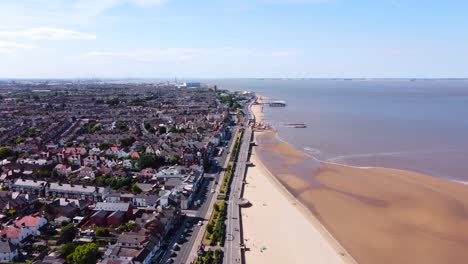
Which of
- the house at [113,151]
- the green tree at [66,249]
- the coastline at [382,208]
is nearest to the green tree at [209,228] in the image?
the green tree at [66,249]

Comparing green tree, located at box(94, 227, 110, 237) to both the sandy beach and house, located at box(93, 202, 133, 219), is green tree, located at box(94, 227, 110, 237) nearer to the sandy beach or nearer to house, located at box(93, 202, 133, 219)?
house, located at box(93, 202, 133, 219)

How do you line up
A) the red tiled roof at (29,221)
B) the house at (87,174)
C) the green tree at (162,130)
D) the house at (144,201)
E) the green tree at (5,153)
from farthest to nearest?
the green tree at (162,130), the green tree at (5,153), the house at (87,174), the house at (144,201), the red tiled roof at (29,221)

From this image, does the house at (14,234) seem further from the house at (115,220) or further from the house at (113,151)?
the house at (113,151)

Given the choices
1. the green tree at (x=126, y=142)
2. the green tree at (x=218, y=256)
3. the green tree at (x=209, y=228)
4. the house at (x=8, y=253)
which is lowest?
the house at (x=8, y=253)

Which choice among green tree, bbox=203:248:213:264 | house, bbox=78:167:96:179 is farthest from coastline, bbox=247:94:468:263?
house, bbox=78:167:96:179

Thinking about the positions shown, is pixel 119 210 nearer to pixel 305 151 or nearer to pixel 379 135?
pixel 305 151

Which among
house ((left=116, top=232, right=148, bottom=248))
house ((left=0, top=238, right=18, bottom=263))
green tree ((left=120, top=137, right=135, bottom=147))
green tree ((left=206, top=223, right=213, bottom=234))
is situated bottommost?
house ((left=0, top=238, right=18, bottom=263))
